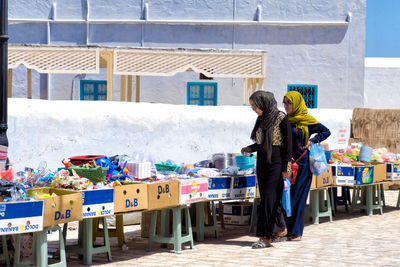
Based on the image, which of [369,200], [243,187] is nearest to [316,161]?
[243,187]

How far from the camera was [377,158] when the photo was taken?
36.8 feet

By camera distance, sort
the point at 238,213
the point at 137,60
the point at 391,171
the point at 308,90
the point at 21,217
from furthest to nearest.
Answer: the point at 308,90 → the point at 137,60 → the point at 391,171 → the point at 238,213 → the point at 21,217

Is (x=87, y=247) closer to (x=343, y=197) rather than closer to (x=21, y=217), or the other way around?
(x=21, y=217)

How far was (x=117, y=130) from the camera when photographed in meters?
11.7

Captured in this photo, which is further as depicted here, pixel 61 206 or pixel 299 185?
pixel 299 185

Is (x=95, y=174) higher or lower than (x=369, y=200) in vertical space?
higher

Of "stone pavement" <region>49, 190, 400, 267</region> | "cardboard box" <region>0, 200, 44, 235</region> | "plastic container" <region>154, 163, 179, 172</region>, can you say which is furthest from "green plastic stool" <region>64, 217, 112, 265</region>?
"plastic container" <region>154, 163, 179, 172</region>

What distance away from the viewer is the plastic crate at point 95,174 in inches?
278

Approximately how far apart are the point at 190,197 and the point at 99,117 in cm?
417

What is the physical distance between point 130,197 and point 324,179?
353 centimetres

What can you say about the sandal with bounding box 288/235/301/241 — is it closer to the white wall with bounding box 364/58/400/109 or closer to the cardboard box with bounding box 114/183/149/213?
the cardboard box with bounding box 114/183/149/213

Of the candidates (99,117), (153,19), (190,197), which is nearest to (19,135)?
(99,117)

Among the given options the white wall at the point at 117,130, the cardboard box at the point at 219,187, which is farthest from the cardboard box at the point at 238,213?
the white wall at the point at 117,130

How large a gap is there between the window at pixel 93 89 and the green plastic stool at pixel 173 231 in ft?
44.2
